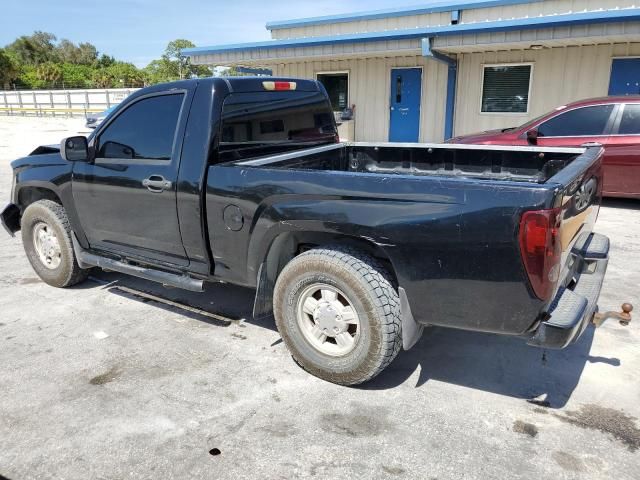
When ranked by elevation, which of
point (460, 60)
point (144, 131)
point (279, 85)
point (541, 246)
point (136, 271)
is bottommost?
point (136, 271)

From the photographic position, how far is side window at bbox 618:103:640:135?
7680 mm

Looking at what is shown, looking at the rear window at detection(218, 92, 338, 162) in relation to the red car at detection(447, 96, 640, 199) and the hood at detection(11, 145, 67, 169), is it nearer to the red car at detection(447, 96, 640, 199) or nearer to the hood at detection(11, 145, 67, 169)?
the hood at detection(11, 145, 67, 169)

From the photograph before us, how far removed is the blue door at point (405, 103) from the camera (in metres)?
13.7

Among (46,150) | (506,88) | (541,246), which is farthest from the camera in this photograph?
(506,88)

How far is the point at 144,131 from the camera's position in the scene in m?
3.96

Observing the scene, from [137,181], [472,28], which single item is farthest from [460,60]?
[137,181]

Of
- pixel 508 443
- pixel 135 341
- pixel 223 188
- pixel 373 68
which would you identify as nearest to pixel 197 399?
pixel 135 341

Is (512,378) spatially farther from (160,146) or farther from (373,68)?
(373,68)

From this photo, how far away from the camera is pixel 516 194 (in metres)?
2.49

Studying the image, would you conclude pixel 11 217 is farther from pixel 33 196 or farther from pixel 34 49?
pixel 34 49

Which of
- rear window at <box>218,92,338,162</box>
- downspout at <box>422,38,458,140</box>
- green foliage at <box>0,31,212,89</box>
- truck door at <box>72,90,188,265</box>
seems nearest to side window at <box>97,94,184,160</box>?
truck door at <box>72,90,188,265</box>

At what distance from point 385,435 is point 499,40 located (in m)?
9.90

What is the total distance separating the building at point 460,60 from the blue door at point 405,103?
1.0 inches

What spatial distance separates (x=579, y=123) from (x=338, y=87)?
8347 millimetres
